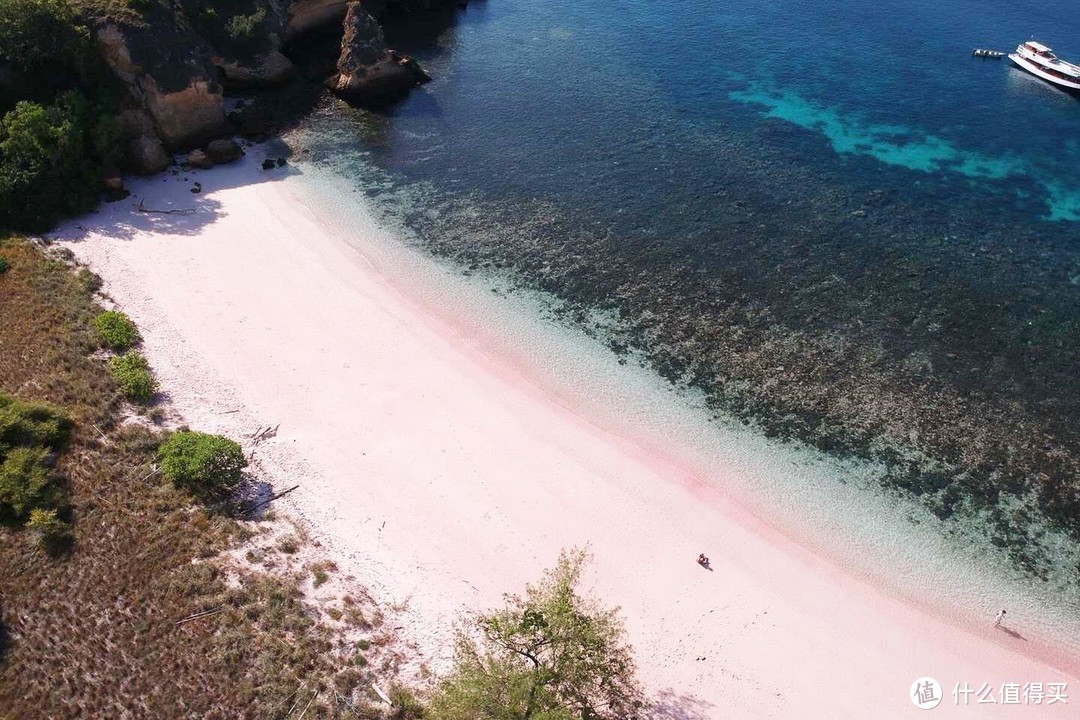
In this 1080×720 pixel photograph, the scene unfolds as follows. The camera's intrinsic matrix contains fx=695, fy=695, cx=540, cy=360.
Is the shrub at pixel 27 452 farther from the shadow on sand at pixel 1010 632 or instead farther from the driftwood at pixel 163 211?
the shadow on sand at pixel 1010 632

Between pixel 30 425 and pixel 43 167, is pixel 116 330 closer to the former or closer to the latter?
pixel 30 425

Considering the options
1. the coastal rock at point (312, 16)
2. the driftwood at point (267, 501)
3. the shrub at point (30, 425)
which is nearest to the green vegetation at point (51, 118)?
the shrub at point (30, 425)

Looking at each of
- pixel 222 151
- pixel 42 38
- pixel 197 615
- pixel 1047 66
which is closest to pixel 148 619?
pixel 197 615

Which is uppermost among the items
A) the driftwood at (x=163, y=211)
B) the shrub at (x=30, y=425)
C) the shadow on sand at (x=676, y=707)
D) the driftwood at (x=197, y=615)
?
the driftwood at (x=163, y=211)

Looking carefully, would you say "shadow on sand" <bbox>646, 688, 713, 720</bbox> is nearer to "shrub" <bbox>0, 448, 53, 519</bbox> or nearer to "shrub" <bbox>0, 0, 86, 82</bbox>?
"shrub" <bbox>0, 448, 53, 519</bbox>

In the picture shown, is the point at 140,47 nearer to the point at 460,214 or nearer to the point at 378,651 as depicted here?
the point at 460,214

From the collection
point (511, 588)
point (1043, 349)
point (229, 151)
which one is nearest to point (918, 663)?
point (511, 588)

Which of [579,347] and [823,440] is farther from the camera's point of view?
[579,347]
